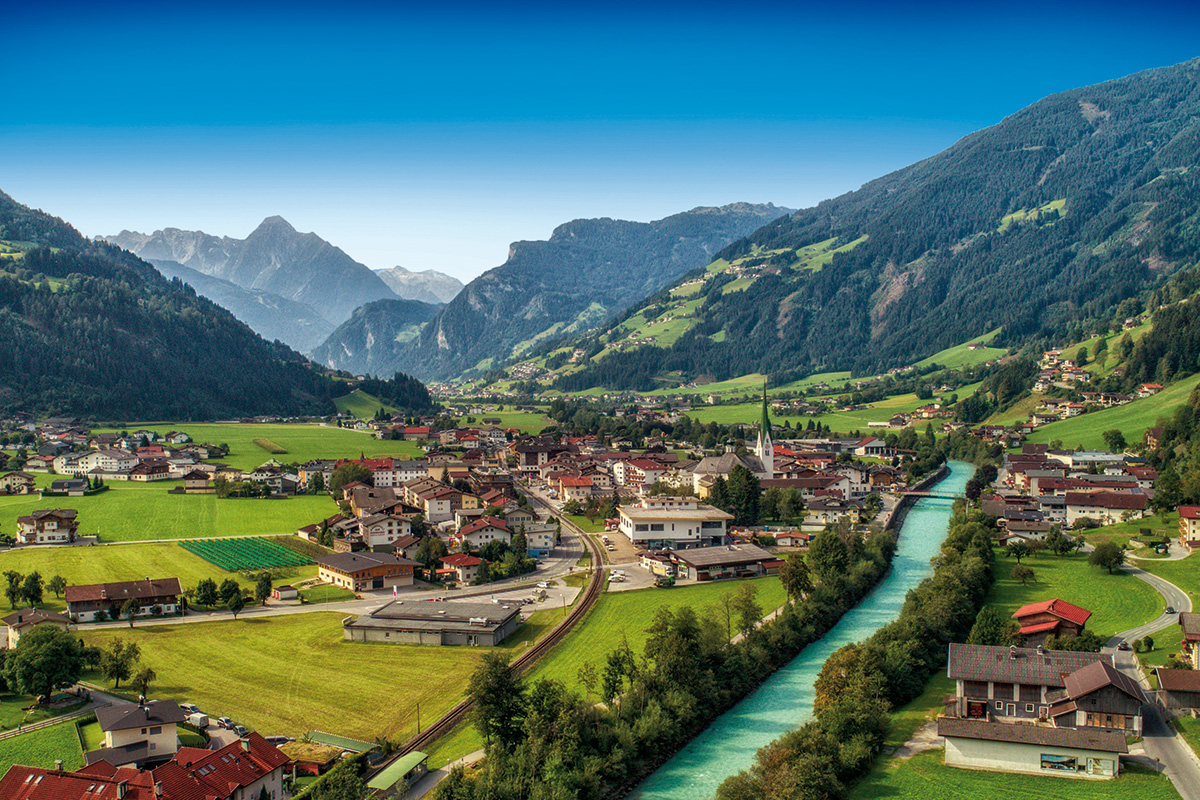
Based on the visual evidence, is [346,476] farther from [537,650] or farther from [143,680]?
[143,680]

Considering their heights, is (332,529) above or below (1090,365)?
below

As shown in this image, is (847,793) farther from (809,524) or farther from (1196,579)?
(809,524)

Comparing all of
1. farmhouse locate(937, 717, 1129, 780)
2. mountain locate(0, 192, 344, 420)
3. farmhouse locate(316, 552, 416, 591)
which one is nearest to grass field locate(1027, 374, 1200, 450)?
farmhouse locate(937, 717, 1129, 780)

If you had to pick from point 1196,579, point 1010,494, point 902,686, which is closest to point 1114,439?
point 1010,494

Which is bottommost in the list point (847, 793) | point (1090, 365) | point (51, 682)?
point (847, 793)

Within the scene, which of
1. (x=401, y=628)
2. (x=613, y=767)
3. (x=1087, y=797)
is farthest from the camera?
(x=401, y=628)

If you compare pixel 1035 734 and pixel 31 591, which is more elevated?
pixel 31 591

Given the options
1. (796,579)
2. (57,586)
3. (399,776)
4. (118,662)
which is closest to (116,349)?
(57,586)

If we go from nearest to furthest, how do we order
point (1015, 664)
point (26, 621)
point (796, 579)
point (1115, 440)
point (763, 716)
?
1. point (1015, 664)
2. point (763, 716)
3. point (26, 621)
4. point (796, 579)
5. point (1115, 440)

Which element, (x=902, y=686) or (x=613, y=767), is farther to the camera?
(x=902, y=686)
